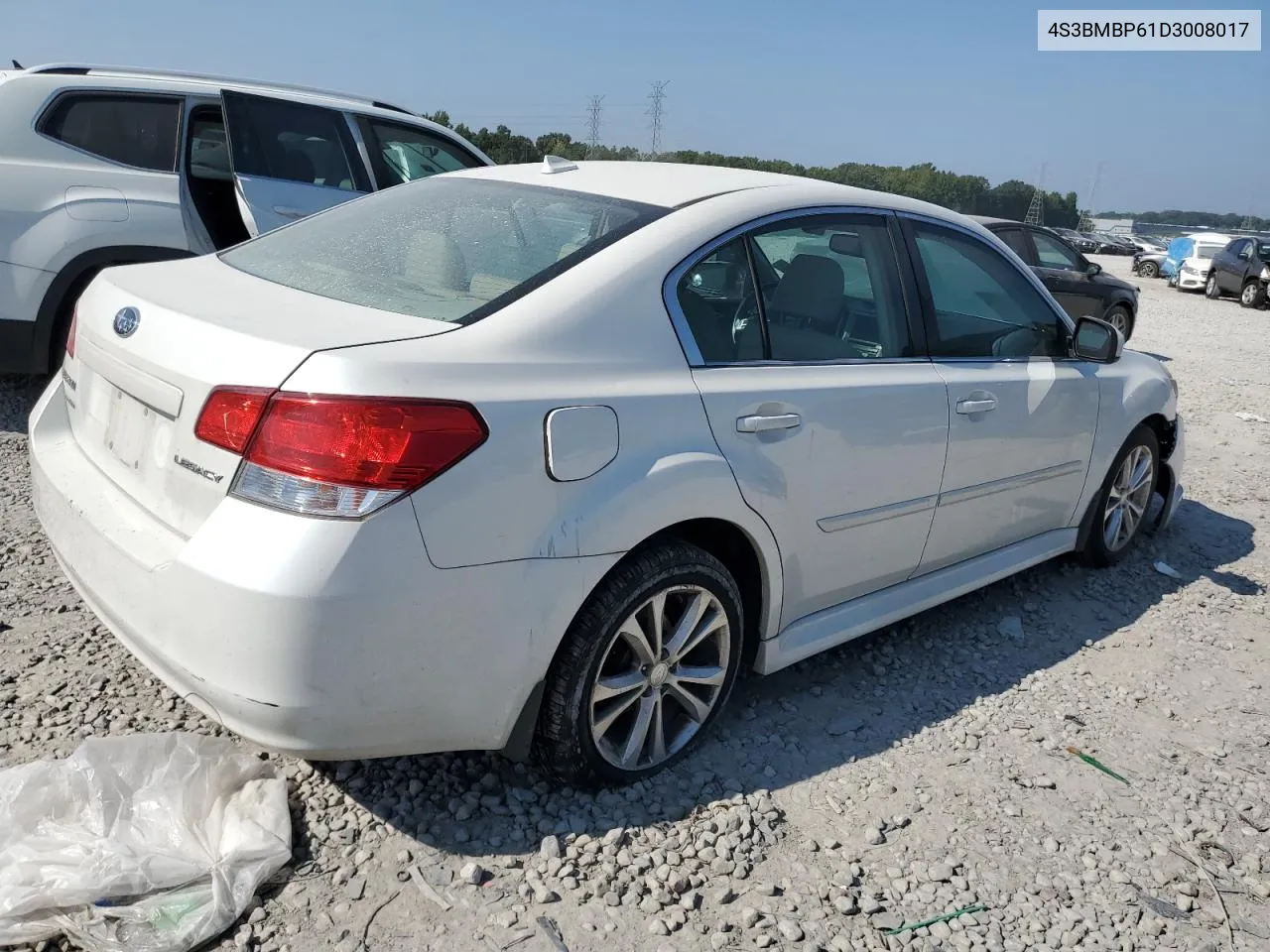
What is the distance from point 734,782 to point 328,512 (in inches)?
57.2

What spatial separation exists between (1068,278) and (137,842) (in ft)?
39.1

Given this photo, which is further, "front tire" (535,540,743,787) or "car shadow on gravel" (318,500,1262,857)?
"car shadow on gravel" (318,500,1262,857)

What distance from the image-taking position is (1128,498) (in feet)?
15.8

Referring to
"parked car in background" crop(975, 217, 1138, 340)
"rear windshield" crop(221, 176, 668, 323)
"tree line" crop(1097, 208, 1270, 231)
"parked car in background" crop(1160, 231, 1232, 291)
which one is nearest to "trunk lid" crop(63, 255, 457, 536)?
"rear windshield" crop(221, 176, 668, 323)

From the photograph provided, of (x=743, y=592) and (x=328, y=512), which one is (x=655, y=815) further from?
(x=328, y=512)

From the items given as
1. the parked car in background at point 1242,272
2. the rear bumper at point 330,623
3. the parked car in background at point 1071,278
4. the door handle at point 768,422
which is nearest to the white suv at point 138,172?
the rear bumper at point 330,623

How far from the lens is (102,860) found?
2.17 m

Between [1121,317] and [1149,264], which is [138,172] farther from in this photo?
[1149,264]

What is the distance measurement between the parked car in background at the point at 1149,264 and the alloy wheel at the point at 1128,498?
92.6ft

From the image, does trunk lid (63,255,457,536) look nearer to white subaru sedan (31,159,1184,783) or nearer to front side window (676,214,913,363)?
white subaru sedan (31,159,1184,783)

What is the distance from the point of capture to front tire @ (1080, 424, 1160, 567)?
4578 mm

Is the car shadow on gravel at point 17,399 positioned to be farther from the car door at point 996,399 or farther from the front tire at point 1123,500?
the front tire at point 1123,500

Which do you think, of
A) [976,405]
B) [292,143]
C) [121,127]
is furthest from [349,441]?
[292,143]

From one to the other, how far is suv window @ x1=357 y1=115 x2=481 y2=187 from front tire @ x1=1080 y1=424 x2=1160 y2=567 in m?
4.21
